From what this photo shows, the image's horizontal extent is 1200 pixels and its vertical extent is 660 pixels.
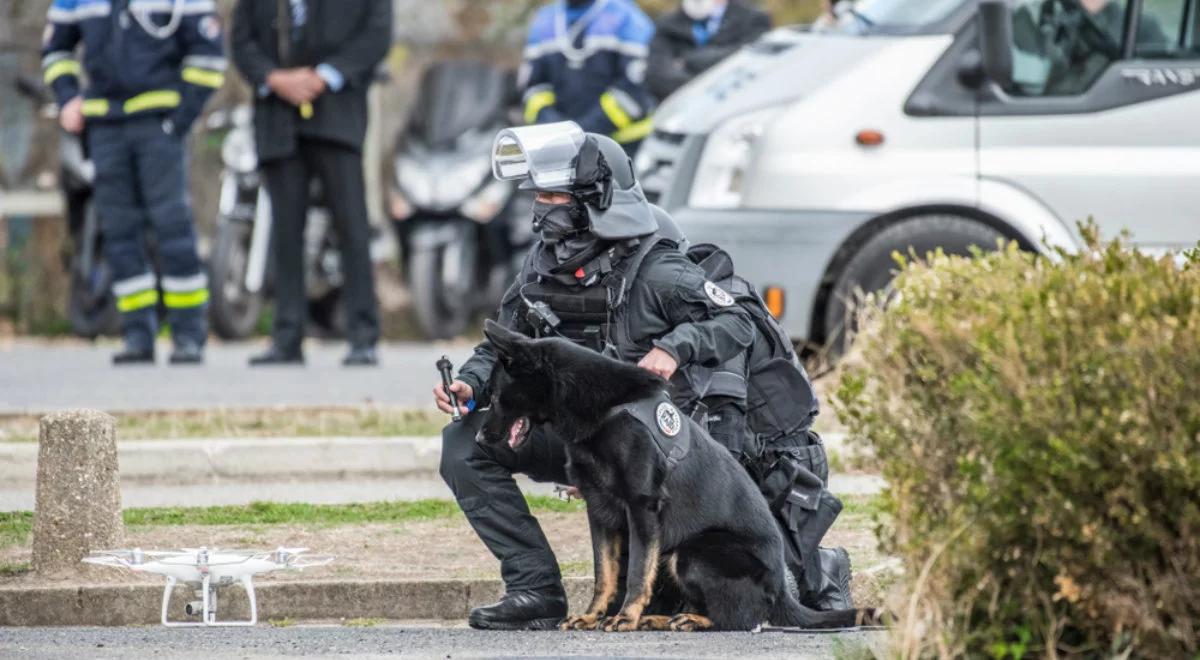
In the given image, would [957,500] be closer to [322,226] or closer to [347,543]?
[347,543]

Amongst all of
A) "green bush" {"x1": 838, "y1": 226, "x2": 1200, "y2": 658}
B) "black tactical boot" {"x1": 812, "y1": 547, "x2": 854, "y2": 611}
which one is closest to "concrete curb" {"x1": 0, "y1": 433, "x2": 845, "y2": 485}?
"black tactical boot" {"x1": 812, "y1": 547, "x2": 854, "y2": 611}

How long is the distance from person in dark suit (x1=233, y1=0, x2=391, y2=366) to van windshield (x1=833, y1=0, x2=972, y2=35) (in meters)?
2.65

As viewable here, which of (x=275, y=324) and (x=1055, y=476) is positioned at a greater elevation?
(x=1055, y=476)

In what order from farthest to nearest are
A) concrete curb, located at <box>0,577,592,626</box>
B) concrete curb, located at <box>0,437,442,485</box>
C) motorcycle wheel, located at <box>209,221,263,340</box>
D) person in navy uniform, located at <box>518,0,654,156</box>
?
motorcycle wheel, located at <box>209,221,263,340</box> < person in navy uniform, located at <box>518,0,654,156</box> < concrete curb, located at <box>0,437,442,485</box> < concrete curb, located at <box>0,577,592,626</box>

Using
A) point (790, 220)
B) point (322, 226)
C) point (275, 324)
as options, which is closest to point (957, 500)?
point (790, 220)

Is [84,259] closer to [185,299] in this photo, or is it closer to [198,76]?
[185,299]

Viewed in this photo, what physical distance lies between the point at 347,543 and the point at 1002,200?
397 cm

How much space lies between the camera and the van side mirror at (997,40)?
1020 centimetres

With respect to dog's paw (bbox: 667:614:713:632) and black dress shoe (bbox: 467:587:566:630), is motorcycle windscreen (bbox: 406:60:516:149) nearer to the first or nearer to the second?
black dress shoe (bbox: 467:587:566:630)

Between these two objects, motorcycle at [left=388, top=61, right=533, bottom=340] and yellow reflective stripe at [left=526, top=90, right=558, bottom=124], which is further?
motorcycle at [left=388, top=61, right=533, bottom=340]

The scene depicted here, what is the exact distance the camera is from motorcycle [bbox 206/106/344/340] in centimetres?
1566

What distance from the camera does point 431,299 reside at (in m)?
16.6

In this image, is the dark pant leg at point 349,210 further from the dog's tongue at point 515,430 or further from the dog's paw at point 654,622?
the dog's paw at point 654,622

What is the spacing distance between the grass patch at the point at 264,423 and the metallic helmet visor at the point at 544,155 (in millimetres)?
3189
